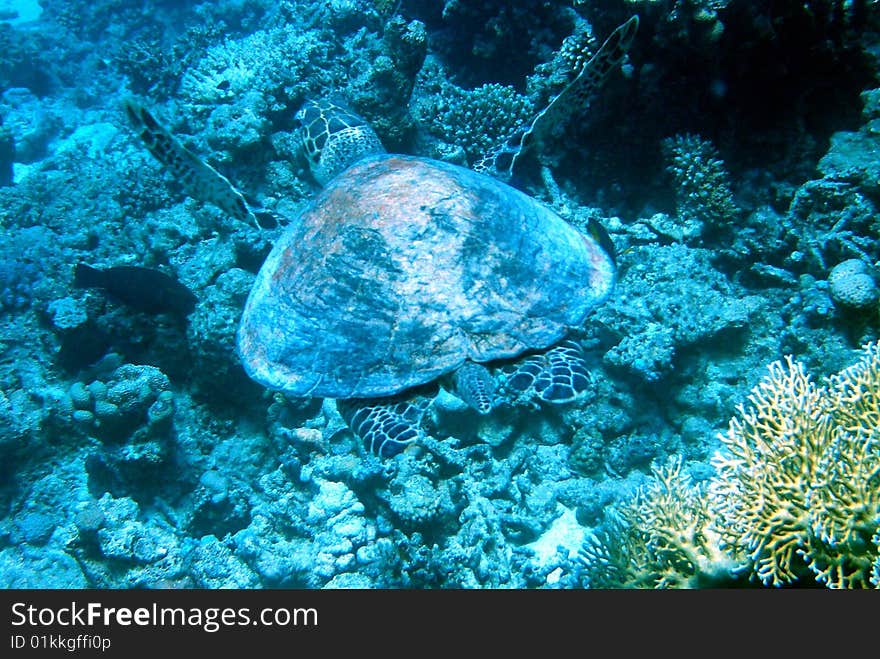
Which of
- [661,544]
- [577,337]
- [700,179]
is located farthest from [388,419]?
[700,179]

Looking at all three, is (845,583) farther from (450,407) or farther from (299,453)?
(299,453)

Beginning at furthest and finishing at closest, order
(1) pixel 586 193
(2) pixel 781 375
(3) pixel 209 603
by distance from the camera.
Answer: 1. (1) pixel 586 193
2. (2) pixel 781 375
3. (3) pixel 209 603

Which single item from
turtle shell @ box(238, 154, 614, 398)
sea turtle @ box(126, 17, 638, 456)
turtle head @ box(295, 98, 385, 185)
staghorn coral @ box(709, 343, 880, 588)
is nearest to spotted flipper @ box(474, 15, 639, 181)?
turtle head @ box(295, 98, 385, 185)

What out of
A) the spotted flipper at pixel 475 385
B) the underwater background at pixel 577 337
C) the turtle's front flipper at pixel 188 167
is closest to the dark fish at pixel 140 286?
the underwater background at pixel 577 337

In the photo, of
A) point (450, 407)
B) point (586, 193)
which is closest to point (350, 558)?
point (450, 407)

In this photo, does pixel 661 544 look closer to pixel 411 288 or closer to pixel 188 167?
pixel 411 288

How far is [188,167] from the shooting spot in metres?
4.09

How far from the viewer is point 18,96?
1023cm

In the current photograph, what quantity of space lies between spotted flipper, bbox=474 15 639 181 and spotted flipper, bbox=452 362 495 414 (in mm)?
2523

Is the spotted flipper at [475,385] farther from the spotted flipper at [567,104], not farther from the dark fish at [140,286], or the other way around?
the dark fish at [140,286]

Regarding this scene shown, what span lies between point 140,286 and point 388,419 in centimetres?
289

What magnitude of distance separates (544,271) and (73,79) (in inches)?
557

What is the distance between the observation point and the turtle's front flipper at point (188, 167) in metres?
3.79

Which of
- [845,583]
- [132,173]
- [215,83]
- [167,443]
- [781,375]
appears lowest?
[167,443]
